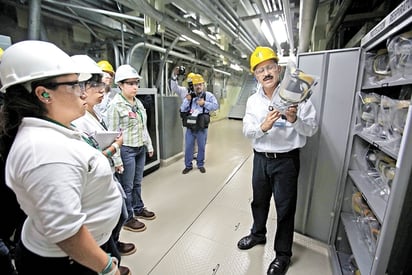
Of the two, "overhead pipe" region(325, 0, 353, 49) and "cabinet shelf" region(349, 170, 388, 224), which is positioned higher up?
"overhead pipe" region(325, 0, 353, 49)

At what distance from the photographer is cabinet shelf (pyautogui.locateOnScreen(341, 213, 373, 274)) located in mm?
1124

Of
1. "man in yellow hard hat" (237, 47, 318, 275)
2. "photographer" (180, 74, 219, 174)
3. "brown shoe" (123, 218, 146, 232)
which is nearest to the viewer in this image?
"man in yellow hard hat" (237, 47, 318, 275)

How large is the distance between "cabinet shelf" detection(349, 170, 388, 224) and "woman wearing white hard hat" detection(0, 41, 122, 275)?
121 centimetres

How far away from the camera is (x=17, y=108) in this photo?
2.10 feet

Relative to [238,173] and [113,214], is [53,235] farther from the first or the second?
[238,173]

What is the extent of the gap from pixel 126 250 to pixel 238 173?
7.08ft

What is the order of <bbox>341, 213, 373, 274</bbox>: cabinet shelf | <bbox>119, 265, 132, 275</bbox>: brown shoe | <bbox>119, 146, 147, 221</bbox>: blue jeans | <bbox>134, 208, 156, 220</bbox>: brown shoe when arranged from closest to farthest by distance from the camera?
<bbox>341, 213, 373, 274</bbox>: cabinet shelf → <bbox>119, 265, 132, 275</bbox>: brown shoe → <bbox>119, 146, 147, 221</bbox>: blue jeans → <bbox>134, 208, 156, 220</bbox>: brown shoe

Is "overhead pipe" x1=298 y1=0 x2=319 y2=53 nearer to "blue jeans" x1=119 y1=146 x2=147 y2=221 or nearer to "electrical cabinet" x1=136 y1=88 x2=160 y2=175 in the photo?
"blue jeans" x1=119 y1=146 x2=147 y2=221

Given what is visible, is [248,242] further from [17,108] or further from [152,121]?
[152,121]

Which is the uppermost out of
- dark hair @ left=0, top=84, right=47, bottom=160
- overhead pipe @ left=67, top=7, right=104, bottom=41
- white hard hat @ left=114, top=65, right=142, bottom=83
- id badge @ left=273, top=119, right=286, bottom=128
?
overhead pipe @ left=67, top=7, right=104, bottom=41

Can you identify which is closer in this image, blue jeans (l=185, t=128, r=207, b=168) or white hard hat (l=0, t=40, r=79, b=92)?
white hard hat (l=0, t=40, r=79, b=92)

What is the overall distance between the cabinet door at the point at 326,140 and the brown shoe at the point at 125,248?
153 centimetres

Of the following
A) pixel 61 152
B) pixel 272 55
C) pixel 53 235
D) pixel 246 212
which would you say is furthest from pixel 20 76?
pixel 246 212

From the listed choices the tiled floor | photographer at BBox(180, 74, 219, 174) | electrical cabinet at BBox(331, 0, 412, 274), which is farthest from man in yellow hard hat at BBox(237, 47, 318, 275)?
photographer at BBox(180, 74, 219, 174)
